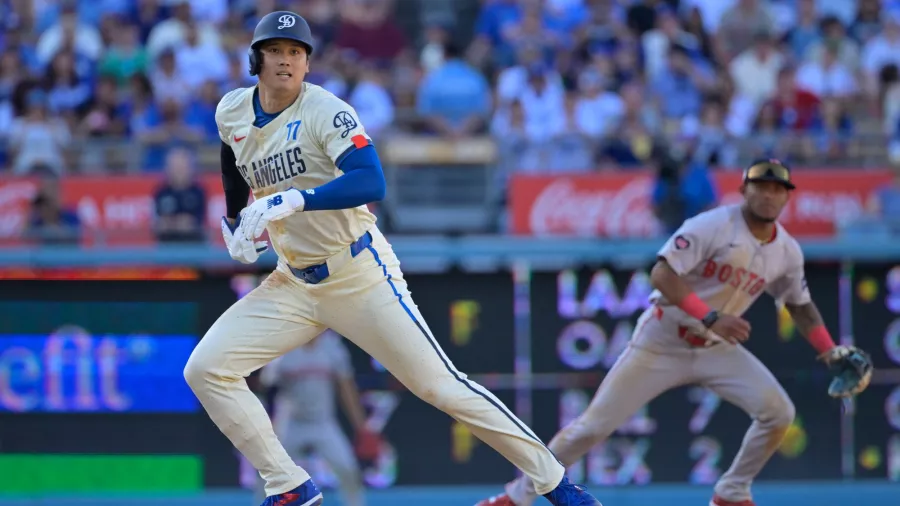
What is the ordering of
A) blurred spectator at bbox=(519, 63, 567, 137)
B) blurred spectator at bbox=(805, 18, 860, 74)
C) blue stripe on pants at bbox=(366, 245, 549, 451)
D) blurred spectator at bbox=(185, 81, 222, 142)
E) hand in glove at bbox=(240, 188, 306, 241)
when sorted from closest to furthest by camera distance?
hand in glove at bbox=(240, 188, 306, 241), blue stripe on pants at bbox=(366, 245, 549, 451), blurred spectator at bbox=(185, 81, 222, 142), blurred spectator at bbox=(519, 63, 567, 137), blurred spectator at bbox=(805, 18, 860, 74)

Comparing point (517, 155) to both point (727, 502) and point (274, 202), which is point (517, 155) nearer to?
point (727, 502)

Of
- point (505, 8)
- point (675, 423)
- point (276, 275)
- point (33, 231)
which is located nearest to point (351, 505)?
point (675, 423)

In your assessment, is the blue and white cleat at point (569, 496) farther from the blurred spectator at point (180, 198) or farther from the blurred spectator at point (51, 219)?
the blurred spectator at point (180, 198)

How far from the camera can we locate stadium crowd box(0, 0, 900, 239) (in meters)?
12.4

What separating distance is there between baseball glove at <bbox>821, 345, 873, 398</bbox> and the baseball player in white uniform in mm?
3619

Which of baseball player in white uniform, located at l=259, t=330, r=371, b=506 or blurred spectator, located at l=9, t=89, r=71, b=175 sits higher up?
blurred spectator, located at l=9, t=89, r=71, b=175

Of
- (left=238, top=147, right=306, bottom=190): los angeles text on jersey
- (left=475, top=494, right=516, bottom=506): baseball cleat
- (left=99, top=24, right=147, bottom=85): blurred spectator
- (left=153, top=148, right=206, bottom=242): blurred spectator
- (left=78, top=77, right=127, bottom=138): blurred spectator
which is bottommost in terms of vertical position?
(left=475, top=494, right=516, bottom=506): baseball cleat

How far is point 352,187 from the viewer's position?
540 cm

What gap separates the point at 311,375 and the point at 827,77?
716 cm

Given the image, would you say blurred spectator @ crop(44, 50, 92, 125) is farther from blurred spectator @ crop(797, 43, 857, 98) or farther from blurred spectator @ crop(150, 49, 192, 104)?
blurred spectator @ crop(797, 43, 857, 98)

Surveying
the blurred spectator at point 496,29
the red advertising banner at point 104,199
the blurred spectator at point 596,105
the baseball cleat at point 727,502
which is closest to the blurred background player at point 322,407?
the red advertising banner at point 104,199

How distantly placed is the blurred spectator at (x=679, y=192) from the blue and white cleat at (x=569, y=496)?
16.6ft

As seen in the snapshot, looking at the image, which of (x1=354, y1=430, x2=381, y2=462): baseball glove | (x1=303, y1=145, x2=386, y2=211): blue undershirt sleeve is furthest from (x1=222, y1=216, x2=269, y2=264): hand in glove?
(x1=354, y1=430, x2=381, y2=462): baseball glove

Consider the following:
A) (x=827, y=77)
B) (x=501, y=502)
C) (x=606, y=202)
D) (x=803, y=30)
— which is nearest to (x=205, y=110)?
(x=606, y=202)
